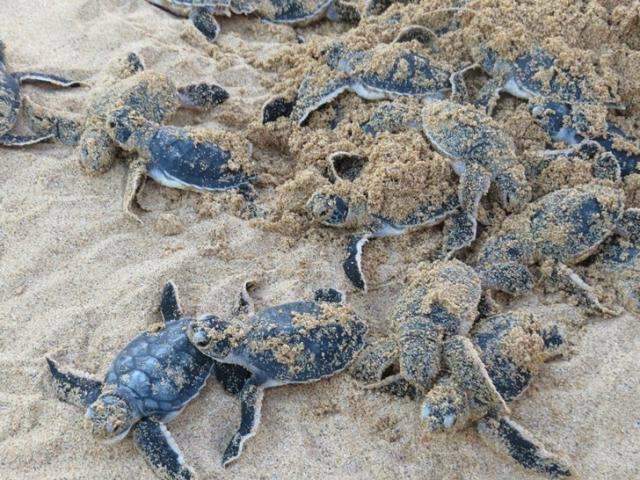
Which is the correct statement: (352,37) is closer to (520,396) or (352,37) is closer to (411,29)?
(411,29)

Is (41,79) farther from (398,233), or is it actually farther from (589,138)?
(589,138)

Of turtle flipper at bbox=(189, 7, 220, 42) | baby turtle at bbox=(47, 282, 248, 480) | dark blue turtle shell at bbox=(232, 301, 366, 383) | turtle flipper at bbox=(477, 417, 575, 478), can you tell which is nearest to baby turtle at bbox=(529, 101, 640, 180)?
turtle flipper at bbox=(477, 417, 575, 478)

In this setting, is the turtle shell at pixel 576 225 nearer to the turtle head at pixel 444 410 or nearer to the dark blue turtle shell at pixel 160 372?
the turtle head at pixel 444 410

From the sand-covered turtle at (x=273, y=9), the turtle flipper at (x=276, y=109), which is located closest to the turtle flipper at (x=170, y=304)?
the turtle flipper at (x=276, y=109)

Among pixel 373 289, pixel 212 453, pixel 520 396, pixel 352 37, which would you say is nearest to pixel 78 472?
pixel 212 453

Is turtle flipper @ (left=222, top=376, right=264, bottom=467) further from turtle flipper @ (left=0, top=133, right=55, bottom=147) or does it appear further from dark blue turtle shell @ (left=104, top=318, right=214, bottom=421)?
turtle flipper @ (left=0, top=133, right=55, bottom=147)

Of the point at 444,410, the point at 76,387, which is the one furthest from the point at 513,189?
the point at 76,387

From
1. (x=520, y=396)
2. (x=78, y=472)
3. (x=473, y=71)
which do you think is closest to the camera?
(x=78, y=472)
